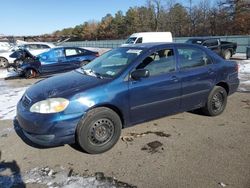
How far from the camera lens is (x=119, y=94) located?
464 centimetres

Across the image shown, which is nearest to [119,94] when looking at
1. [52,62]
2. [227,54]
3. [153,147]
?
[153,147]

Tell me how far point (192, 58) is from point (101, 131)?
240 centimetres

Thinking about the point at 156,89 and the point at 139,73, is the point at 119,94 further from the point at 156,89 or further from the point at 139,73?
the point at 156,89

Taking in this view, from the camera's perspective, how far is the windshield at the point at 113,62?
499 cm

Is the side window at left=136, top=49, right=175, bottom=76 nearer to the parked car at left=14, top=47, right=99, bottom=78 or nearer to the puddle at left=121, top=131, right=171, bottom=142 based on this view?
the puddle at left=121, top=131, right=171, bottom=142

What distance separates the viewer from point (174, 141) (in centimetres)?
496

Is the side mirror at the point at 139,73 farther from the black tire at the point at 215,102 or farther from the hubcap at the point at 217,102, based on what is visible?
the hubcap at the point at 217,102

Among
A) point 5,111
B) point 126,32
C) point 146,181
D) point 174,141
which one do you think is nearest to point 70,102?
point 146,181

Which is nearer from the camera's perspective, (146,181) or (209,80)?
(146,181)

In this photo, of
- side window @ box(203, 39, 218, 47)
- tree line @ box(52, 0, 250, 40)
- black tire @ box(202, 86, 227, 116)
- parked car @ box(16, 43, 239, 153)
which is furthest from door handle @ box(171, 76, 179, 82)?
tree line @ box(52, 0, 250, 40)

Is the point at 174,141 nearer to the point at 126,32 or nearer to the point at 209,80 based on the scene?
the point at 209,80

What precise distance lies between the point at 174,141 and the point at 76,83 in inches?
74.1

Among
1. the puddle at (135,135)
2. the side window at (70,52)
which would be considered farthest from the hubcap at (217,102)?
the side window at (70,52)

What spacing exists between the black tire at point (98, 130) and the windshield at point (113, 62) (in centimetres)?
69
